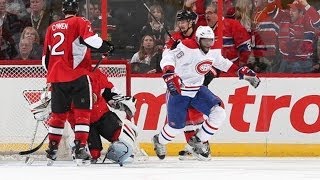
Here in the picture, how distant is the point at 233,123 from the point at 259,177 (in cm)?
327

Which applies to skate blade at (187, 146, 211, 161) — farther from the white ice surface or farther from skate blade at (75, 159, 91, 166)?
skate blade at (75, 159, 91, 166)

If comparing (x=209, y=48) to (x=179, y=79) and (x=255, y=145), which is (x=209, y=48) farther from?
(x=255, y=145)

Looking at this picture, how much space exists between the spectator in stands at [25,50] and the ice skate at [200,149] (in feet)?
5.60

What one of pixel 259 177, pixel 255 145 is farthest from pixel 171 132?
pixel 259 177

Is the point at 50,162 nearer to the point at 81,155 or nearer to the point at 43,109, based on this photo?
the point at 81,155

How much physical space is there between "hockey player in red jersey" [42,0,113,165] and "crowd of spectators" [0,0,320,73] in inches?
61.2

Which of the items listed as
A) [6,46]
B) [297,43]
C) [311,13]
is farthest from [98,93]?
[311,13]

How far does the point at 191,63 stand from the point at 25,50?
1.66 metres

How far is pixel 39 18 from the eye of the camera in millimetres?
9000

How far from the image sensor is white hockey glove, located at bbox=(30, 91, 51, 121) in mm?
7934

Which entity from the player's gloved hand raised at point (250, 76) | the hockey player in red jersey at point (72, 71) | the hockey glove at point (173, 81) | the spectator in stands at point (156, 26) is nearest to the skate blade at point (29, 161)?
the hockey player in red jersey at point (72, 71)

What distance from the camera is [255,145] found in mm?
8992

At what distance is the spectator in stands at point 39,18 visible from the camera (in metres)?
8.98

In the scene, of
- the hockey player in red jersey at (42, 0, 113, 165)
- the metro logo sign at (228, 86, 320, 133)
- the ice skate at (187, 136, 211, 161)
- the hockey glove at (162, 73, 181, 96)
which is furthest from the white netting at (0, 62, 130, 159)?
the metro logo sign at (228, 86, 320, 133)
